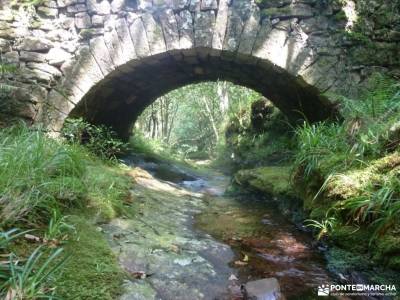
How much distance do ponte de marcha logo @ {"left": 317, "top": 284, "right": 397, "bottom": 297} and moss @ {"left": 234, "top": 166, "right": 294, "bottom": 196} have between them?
1.74 meters

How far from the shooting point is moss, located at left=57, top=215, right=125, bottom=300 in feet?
5.47

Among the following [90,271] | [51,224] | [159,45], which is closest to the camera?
[90,271]

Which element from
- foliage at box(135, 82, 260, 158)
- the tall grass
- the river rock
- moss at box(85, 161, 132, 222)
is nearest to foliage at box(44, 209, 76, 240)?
the tall grass

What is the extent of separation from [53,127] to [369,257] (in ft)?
14.7

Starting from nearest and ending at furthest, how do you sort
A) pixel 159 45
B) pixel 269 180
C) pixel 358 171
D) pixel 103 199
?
pixel 358 171 < pixel 103 199 < pixel 269 180 < pixel 159 45

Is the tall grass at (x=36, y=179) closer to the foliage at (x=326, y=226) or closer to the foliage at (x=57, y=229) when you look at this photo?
the foliage at (x=57, y=229)

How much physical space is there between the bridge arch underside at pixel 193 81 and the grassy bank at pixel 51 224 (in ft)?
8.63

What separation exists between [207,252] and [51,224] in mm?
1122

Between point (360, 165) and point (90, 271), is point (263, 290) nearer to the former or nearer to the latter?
point (90, 271)

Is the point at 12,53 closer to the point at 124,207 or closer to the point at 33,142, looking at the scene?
the point at 33,142

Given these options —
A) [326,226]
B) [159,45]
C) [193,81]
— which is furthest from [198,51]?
[326,226]

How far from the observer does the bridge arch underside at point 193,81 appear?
5113 millimetres

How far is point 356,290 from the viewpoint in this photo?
2084 mm

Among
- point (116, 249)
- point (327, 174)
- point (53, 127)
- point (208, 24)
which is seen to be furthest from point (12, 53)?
point (327, 174)
